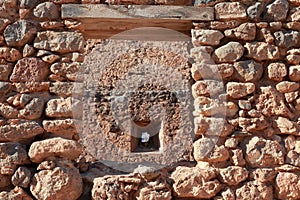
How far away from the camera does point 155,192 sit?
2602 mm

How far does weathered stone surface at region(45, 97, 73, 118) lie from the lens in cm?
266

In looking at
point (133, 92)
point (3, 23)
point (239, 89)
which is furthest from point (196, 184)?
point (133, 92)

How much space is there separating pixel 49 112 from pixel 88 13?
721 millimetres

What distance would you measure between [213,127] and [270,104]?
0.43 metres

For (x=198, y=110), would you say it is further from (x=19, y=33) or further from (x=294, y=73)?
(x=19, y=33)

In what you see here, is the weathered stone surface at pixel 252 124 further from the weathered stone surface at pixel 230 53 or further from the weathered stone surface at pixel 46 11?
the weathered stone surface at pixel 46 11

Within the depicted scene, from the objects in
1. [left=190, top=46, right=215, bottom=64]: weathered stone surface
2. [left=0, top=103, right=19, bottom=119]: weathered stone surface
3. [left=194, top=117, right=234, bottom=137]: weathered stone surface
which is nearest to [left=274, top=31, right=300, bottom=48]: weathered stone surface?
[left=190, top=46, right=215, bottom=64]: weathered stone surface

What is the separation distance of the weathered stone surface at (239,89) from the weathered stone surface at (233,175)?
50cm

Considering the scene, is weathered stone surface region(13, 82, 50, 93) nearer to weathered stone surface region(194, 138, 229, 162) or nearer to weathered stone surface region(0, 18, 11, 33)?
weathered stone surface region(0, 18, 11, 33)

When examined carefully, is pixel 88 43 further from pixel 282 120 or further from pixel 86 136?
pixel 282 120

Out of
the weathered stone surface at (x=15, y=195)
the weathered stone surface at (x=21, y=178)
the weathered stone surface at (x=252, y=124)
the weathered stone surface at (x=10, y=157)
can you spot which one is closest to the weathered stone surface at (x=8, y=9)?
the weathered stone surface at (x=10, y=157)

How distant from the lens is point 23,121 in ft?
8.68

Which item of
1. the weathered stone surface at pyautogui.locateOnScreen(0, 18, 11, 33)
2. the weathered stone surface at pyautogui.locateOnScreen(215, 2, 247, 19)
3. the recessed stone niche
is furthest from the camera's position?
the recessed stone niche

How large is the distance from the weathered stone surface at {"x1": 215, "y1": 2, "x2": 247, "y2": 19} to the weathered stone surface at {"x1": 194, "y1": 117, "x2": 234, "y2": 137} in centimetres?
73
